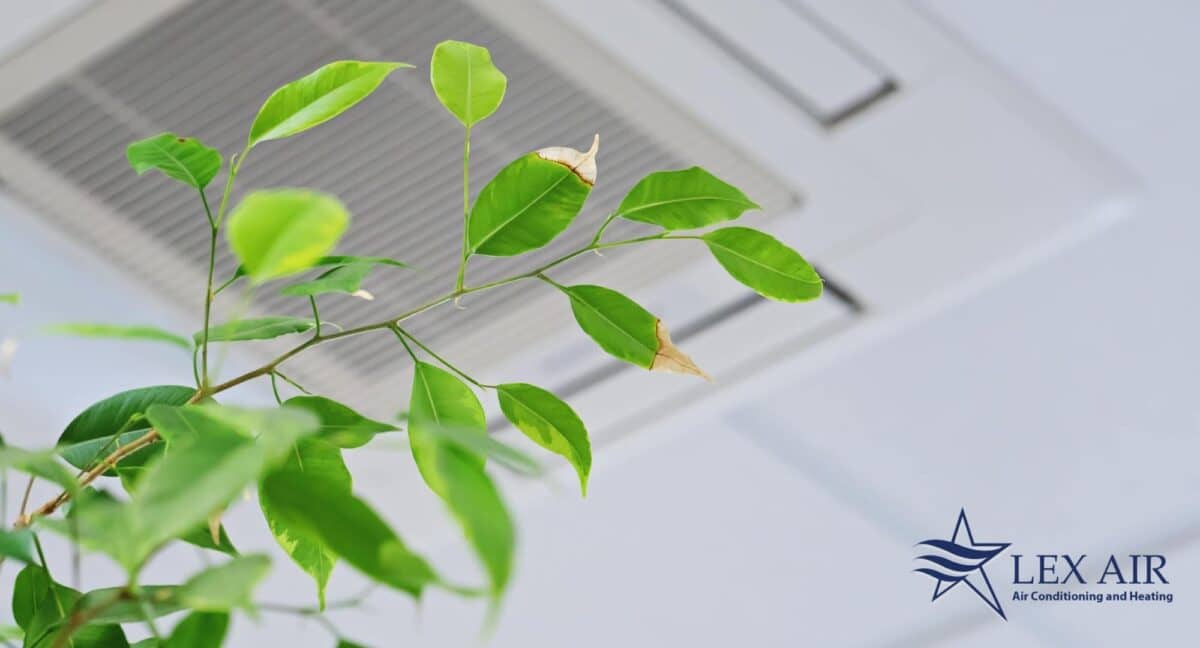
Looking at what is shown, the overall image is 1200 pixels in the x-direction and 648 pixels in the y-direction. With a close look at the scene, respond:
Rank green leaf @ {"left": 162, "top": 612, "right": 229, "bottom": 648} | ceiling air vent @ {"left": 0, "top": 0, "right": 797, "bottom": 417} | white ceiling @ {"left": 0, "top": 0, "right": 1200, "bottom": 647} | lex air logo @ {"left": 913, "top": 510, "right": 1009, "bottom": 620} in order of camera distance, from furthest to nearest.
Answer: lex air logo @ {"left": 913, "top": 510, "right": 1009, "bottom": 620} < white ceiling @ {"left": 0, "top": 0, "right": 1200, "bottom": 647} < ceiling air vent @ {"left": 0, "top": 0, "right": 797, "bottom": 417} < green leaf @ {"left": 162, "top": 612, "right": 229, "bottom": 648}

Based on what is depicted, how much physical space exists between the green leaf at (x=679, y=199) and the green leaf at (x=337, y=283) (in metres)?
0.08

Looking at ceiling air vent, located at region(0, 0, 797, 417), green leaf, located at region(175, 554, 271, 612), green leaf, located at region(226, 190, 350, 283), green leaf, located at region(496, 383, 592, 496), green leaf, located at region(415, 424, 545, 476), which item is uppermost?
ceiling air vent, located at region(0, 0, 797, 417)

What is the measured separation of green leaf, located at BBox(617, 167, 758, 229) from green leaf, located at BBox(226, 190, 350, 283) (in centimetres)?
18

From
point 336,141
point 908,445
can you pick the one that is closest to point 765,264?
point 336,141

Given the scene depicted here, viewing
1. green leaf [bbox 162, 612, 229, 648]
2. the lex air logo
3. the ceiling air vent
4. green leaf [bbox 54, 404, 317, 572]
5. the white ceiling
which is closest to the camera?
green leaf [bbox 54, 404, 317, 572]

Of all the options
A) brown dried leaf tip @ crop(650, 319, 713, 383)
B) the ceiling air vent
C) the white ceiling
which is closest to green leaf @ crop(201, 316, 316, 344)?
brown dried leaf tip @ crop(650, 319, 713, 383)

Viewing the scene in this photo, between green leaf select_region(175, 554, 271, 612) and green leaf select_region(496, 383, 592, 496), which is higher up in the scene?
green leaf select_region(496, 383, 592, 496)

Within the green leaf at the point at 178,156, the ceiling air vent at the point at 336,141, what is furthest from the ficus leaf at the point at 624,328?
the ceiling air vent at the point at 336,141

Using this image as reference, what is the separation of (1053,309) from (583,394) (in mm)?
480

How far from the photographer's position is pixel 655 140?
0.97m

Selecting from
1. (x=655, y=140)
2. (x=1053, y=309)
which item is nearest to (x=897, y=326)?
(x=1053, y=309)

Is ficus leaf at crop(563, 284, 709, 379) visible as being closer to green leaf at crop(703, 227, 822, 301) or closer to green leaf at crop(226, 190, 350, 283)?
green leaf at crop(703, 227, 822, 301)

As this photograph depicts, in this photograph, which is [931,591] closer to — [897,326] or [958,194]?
[897,326]

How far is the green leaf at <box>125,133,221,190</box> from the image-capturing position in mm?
389
